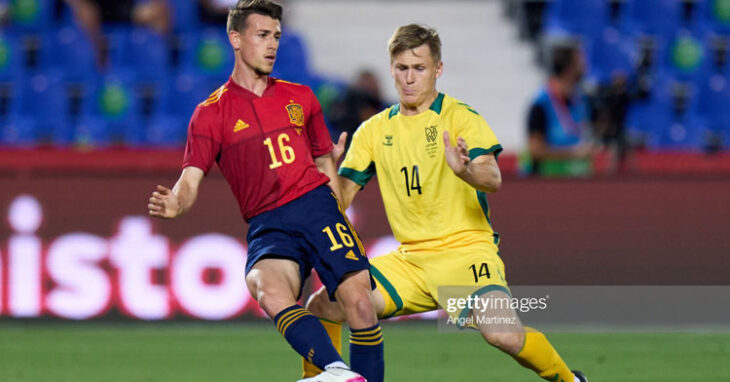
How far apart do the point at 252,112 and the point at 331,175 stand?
524 mm

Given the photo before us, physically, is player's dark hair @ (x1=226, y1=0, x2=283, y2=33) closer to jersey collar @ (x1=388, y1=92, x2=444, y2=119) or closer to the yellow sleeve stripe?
the yellow sleeve stripe

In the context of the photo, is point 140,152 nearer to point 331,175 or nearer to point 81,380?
point 81,380

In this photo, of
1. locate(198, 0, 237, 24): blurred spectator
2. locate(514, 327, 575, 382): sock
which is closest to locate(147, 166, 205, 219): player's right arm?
locate(514, 327, 575, 382): sock

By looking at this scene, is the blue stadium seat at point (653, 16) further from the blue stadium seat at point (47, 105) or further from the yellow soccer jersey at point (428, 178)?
the yellow soccer jersey at point (428, 178)

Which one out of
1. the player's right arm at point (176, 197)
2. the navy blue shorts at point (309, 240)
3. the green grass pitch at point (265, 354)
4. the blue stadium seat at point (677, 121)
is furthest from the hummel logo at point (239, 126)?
the blue stadium seat at point (677, 121)

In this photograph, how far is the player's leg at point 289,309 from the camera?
15.6ft

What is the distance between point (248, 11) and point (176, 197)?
0.95 m

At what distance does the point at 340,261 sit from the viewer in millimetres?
5051

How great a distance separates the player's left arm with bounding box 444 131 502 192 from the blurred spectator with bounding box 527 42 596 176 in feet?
10.9

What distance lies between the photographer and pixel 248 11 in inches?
206

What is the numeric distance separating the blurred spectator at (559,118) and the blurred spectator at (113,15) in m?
5.02

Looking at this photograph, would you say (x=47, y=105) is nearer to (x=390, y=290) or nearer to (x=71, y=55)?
(x=71, y=55)

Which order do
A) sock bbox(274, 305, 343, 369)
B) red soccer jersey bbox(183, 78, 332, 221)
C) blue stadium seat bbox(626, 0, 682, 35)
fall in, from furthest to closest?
blue stadium seat bbox(626, 0, 682, 35) < red soccer jersey bbox(183, 78, 332, 221) < sock bbox(274, 305, 343, 369)

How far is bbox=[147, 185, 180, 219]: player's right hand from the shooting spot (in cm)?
479
